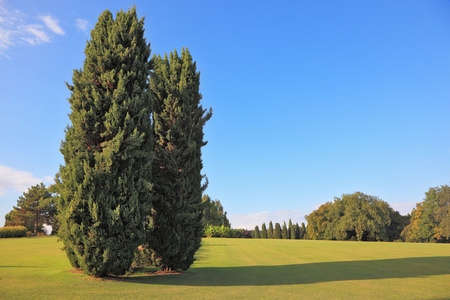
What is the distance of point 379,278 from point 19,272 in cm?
1552

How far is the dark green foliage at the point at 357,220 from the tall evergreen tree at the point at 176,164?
53.6 m

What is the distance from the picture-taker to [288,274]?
46.4ft

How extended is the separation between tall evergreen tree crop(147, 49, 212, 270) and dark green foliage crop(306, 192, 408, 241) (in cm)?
5362

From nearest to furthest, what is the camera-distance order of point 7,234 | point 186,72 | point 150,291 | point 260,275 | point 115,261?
point 150,291, point 115,261, point 260,275, point 186,72, point 7,234

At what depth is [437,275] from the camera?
46.9 ft

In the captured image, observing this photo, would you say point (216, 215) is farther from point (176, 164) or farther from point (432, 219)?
point (176, 164)

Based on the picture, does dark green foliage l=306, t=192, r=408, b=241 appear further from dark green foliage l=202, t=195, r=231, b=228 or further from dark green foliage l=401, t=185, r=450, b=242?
dark green foliage l=202, t=195, r=231, b=228

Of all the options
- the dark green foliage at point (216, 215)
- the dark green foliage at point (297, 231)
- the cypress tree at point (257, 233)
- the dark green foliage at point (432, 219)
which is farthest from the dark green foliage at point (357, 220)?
the dark green foliage at point (216, 215)

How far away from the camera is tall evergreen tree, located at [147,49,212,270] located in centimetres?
1378

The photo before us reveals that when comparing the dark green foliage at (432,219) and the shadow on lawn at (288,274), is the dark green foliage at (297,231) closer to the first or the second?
the dark green foliage at (432,219)

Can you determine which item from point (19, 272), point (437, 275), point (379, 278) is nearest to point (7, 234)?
point (19, 272)

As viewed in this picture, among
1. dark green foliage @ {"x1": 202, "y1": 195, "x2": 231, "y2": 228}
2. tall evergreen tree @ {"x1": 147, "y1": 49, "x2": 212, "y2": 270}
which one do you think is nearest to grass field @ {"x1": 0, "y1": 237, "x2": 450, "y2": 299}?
tall evergreen tree @ {"x1": 147, "y1": 49, "x2": 212, "y2": 270}

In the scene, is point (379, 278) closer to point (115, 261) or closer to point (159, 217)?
point (159, 217)

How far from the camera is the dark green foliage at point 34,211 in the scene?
47656mm
